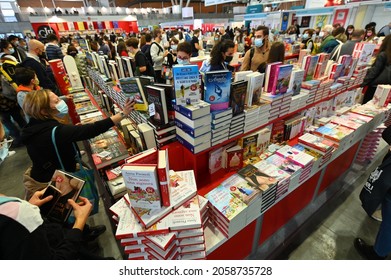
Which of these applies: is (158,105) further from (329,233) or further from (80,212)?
(329,233)

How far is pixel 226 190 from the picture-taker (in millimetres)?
1873

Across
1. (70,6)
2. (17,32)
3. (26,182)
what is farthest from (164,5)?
(26,182)

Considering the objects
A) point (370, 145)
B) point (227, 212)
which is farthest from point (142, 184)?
point (370, 145)

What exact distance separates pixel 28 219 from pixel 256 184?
1647mm

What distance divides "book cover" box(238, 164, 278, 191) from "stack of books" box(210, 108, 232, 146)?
1.38 ft

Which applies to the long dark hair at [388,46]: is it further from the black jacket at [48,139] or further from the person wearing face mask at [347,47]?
the black jacket at [48,139]

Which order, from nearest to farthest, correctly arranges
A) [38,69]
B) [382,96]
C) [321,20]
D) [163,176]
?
[163,176] → [382,96] → [38,69] → [321,20]

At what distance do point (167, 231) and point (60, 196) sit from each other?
0.95 meters

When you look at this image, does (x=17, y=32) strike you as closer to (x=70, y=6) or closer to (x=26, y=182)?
(x=70, y=6)

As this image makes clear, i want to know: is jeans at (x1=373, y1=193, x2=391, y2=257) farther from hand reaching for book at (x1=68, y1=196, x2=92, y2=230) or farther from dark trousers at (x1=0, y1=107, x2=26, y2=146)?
dark trousers at (x1=0, y1=107, x2=26, y2=146)

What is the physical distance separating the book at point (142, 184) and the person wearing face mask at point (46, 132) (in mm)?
912

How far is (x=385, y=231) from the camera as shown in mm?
1936

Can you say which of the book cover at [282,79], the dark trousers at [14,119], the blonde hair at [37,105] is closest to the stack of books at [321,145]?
the book cover at [282,79]
